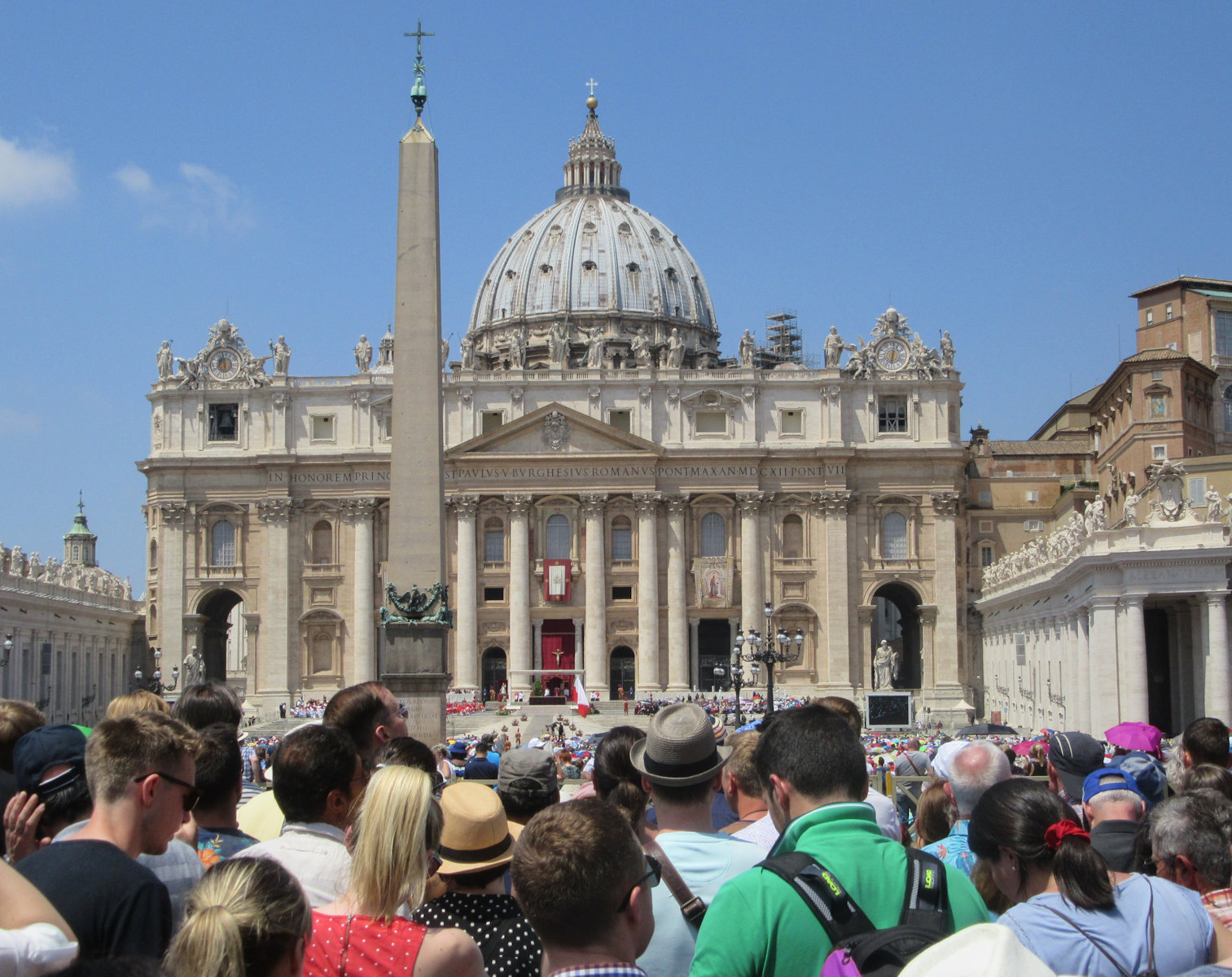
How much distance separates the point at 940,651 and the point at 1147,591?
103 feet

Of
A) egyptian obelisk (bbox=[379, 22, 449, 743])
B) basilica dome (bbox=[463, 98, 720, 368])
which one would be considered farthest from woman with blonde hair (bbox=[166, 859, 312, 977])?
basilica dome (bbox=[463, 98, 720, 368])

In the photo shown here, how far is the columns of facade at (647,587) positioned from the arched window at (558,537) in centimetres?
346

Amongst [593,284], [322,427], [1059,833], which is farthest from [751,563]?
[1059,833]

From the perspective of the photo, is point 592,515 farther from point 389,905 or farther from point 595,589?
point 389,905

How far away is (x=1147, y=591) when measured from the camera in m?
37.7

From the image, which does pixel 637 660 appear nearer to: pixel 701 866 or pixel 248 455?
pixel 248 455

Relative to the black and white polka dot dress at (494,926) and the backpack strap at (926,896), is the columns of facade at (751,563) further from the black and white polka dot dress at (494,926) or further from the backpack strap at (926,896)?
the backpack strap at (926,896)

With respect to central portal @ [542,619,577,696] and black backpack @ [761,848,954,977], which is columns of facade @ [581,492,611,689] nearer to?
central portal @ [542,619,577,696]

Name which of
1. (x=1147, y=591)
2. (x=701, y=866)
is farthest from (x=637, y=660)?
(x=701, y=866)

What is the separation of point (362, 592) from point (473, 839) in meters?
63.8

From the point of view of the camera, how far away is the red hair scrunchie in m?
5.93

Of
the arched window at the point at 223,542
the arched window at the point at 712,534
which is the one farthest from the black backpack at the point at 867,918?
the arched window at the point at 223,542

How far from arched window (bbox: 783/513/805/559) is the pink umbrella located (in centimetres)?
5706

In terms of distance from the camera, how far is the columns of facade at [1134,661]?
38.0m
